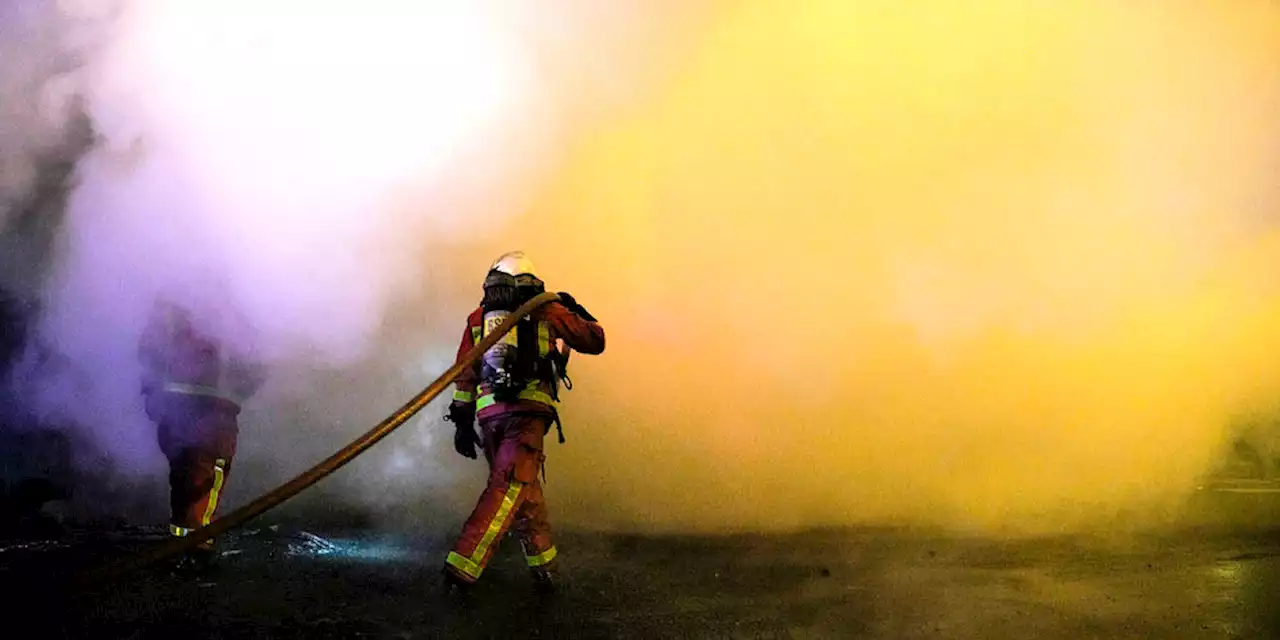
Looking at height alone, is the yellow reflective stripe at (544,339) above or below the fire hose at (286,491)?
above

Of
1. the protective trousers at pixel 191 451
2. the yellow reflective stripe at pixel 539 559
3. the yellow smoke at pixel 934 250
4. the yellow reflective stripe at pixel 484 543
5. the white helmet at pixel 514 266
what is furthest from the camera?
the yellow smoke at pixel 934 250

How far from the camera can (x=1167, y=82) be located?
6.55m

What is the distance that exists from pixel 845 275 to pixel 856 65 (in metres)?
1.48

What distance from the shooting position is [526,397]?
12.0 feet

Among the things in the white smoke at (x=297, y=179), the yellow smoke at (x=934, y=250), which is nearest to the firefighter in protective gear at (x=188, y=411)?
the white smoke at (x=297, y=179)

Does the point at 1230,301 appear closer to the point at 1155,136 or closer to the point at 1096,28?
the point at 1155,136

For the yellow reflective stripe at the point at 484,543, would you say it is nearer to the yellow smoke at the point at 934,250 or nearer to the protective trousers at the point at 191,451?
the protective trousers at the point at 191,451

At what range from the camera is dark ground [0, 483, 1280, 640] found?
2.94m

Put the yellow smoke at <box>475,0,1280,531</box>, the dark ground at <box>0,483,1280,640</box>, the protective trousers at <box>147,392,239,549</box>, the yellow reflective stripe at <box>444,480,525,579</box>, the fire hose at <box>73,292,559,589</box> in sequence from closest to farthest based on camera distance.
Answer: the fire hose at <box>73,292,559,589</box>
the dark ground at <box>0,483,1280,640</box>
the yellow reflective stripe at <box>444,480,525,579</box>
the protective trousers at <box>147,392,239,549</box>
the yellow smoke at <box>475,0,1280,531</box>

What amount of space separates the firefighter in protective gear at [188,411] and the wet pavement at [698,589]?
32 cm

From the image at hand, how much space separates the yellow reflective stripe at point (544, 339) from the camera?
3.70m

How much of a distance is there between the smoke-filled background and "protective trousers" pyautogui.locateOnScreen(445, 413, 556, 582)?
1.48m

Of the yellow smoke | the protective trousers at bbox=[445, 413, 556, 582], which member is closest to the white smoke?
the yellow smoke

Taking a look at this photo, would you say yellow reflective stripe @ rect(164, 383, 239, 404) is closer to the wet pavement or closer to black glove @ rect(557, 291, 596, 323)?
the wet pavement
